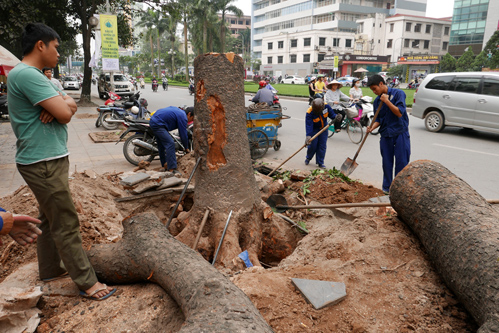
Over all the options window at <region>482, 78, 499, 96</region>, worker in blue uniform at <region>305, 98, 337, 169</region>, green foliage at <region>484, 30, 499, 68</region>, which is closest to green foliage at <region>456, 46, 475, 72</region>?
green foliage at <region>484, 30, 499, 68</region>

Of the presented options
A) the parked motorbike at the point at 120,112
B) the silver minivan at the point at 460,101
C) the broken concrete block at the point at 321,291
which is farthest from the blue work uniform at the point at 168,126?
the silver minivan at the point at 460,101

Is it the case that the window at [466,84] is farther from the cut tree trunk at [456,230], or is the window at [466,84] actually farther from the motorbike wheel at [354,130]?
the cut tree trunk at [456,230]

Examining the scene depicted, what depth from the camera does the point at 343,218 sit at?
4516 mm

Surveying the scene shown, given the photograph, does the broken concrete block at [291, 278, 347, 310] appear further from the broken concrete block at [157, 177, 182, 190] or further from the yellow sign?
the yellow sign

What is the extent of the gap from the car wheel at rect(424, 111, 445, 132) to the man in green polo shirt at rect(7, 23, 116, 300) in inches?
430

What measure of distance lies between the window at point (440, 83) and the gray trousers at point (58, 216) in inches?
435

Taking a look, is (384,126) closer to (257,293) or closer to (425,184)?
(425,184)

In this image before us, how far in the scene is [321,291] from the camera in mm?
2455

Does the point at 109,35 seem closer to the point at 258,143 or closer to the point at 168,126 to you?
Answer: the point at 258,143

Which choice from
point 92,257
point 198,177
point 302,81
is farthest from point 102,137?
point 302,81

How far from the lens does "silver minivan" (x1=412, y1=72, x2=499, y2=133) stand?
9445 millimetres

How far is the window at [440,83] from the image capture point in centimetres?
1045

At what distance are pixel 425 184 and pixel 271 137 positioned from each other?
540 centimetres

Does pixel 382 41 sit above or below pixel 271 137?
above
